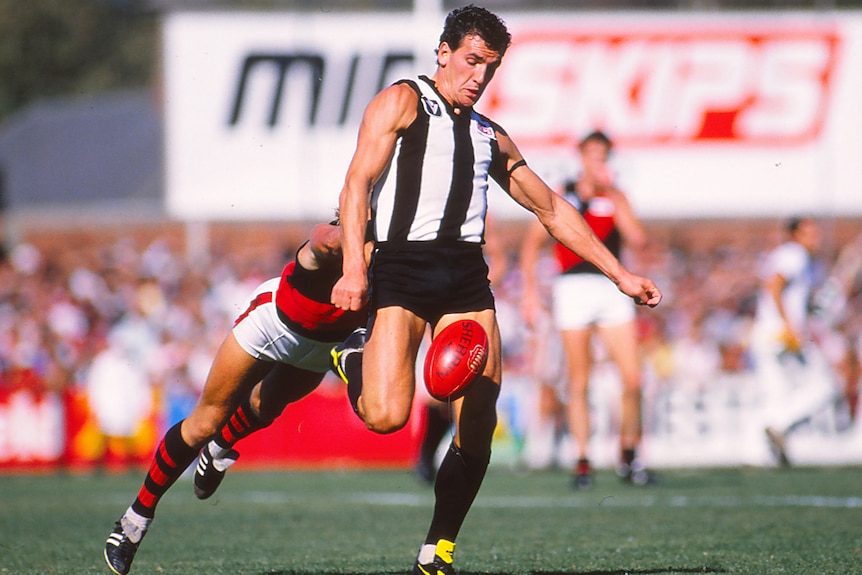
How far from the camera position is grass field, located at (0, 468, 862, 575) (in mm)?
6312

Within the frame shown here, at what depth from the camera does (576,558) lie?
255 inches

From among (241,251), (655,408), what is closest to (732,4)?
(241,251)

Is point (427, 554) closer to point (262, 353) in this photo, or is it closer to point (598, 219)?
point (262, 353)

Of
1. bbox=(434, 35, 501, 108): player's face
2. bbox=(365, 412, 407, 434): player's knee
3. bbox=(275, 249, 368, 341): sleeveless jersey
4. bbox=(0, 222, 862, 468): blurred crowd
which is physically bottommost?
bbox=(0, 222, 862, 468): blurred crowd

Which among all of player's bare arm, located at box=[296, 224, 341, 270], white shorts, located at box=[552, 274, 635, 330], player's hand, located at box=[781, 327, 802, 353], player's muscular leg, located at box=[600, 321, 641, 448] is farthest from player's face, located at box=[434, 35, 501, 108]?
player's hand, located at box=[781, 327, 802, 353]

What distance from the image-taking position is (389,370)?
5504 mm

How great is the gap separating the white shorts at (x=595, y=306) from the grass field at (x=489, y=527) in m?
1.31

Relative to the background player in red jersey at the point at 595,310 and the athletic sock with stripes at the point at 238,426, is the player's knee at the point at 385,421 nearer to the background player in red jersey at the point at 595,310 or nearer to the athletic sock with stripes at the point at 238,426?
the athletic sock with stripes at the point at 238,426

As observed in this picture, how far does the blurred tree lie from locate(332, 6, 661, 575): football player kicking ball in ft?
159

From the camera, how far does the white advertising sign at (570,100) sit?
22312mm

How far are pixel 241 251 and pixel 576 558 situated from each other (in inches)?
910

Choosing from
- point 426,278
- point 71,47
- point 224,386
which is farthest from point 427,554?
point 71,47

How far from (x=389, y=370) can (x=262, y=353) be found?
853mm

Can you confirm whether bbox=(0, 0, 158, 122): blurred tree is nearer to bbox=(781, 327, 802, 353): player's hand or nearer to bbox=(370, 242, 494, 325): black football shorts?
bbox=(781, 327, 802, 353): player's hand
